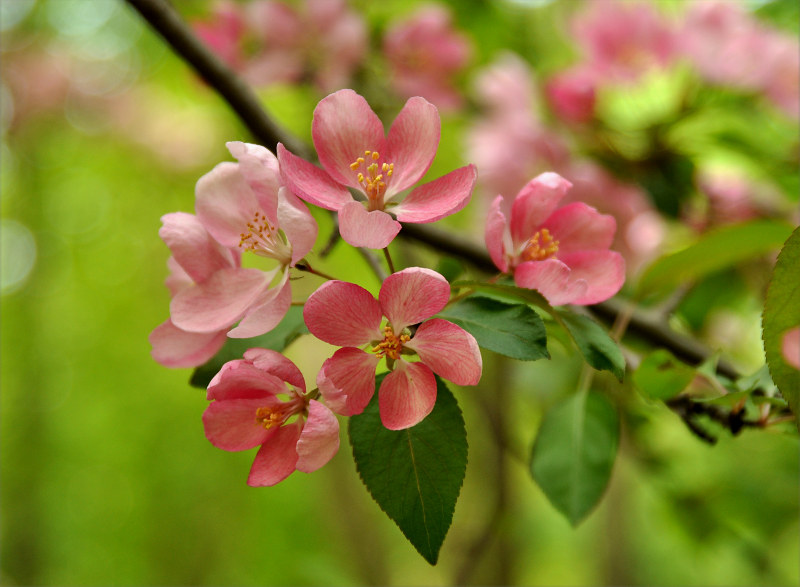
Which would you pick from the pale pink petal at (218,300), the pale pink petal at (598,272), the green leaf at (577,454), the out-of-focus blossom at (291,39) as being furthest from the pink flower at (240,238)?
Answer: the out-of-focus blossom at (291,39)

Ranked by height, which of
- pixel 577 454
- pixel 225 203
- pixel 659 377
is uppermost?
pixel 225 203

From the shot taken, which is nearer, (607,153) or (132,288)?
(607,153)

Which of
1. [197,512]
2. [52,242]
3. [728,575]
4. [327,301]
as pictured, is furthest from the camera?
[197,512]

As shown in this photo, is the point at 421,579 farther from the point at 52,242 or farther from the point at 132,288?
the point at 52,242

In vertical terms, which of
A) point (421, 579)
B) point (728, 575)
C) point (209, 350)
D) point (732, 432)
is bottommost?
point (421, 579)

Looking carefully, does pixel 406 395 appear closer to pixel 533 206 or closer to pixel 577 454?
pixel 533 206

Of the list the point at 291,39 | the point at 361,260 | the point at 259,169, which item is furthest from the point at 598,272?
the point at 361,260

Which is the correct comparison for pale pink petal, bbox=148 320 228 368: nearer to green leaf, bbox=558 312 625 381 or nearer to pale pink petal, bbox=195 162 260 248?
pale pink petal, bbox=195 162 260 248

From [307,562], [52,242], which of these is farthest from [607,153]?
[52,242]
